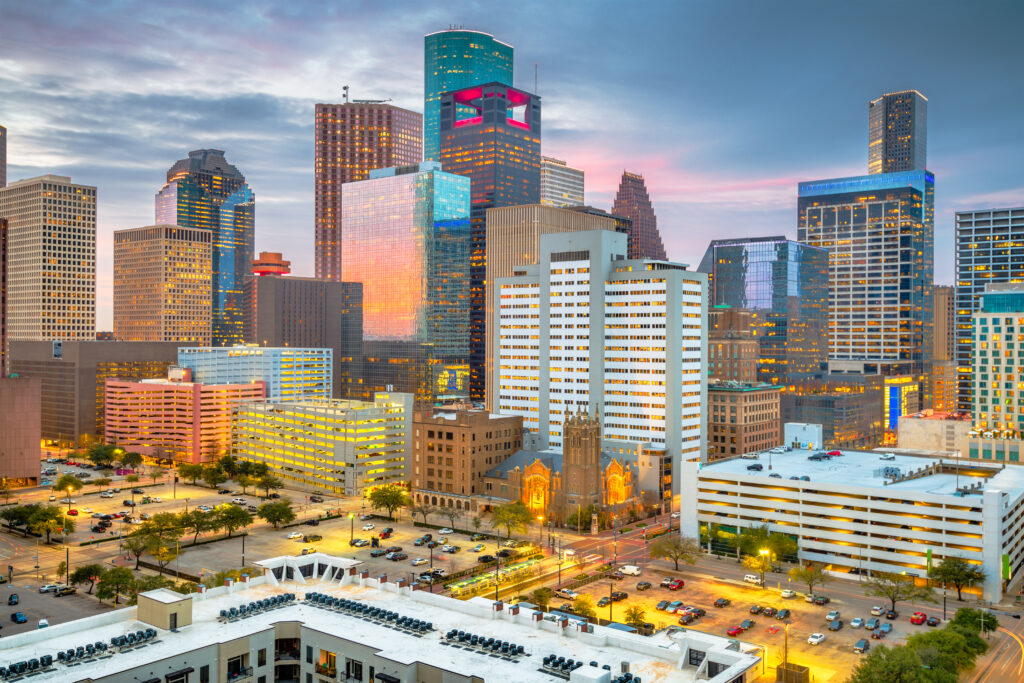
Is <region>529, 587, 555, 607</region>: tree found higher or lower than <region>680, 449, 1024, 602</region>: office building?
lower

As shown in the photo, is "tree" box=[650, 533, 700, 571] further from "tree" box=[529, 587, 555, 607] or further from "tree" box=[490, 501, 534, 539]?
"tree" box=[529, 587, 555, 607]

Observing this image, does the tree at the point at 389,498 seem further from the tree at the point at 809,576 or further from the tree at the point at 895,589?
the tree at the point at 895,589

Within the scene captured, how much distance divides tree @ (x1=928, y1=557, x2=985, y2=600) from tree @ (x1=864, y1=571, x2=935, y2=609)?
11.4ft

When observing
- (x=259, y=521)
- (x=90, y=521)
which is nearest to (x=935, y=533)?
Result: (x=259, y=521)

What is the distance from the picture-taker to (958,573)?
12256 cm

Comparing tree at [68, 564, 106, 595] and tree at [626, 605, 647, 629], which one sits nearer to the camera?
tree at [626, 605, 647, 629]

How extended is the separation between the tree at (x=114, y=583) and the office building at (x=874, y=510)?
99.9 meters

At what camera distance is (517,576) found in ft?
437

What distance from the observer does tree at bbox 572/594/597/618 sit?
106 m

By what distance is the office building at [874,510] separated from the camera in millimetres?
127269

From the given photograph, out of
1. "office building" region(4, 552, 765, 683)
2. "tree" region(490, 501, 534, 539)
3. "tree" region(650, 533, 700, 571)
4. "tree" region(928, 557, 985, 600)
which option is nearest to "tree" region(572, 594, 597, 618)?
"office building" region(4, 552, 765, 683)

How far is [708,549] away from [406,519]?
231 feet

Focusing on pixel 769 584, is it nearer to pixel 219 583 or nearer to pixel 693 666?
pixel 693 666

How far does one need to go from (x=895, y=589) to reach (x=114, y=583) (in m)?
115
